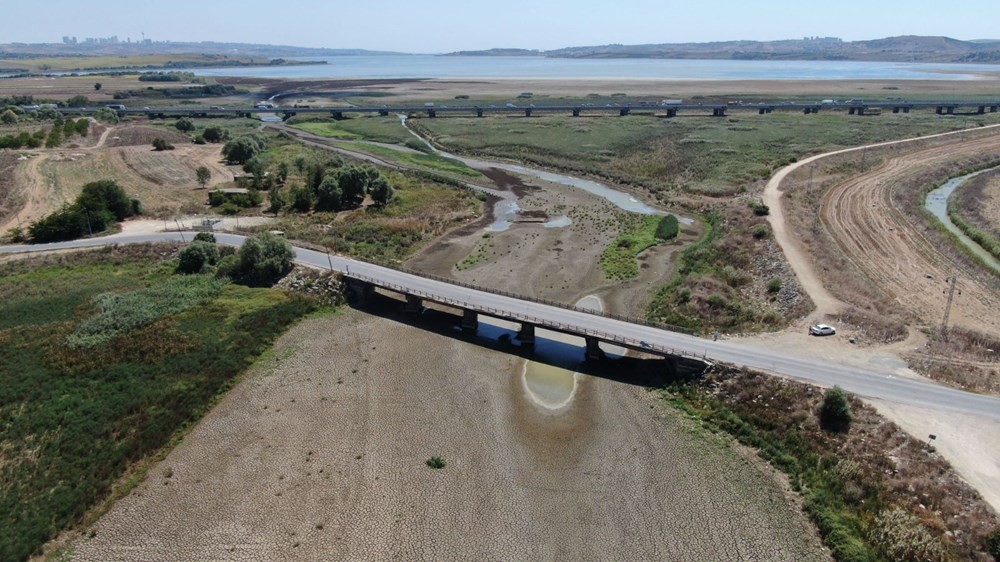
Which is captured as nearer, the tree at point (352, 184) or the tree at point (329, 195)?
the tree at point (329, 195)

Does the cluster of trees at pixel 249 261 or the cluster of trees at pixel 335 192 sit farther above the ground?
the cluster of trees at pixel 335 192

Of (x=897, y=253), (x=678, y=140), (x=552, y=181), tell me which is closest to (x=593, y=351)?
(x=897, y=253)

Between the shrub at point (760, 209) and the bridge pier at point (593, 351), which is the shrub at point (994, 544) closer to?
the bridge pier at point (593, 351)

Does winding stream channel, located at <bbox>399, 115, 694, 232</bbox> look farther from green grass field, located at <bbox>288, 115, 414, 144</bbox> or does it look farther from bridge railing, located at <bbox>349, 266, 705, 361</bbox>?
bridge railing, located at <bbox>349, 266, 705, 361</bbox>

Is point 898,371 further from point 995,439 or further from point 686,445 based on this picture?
point 686,445

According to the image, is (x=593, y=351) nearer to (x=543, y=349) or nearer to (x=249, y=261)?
(x=543, y=349)

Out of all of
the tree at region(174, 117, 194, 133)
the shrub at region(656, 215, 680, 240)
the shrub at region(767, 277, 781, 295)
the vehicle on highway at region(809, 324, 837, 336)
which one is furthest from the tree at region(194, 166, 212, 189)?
the vehicle on highway at region(809, 324, 837, 336)

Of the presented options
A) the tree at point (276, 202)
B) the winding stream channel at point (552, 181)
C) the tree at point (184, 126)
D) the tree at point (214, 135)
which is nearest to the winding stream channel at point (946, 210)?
the winding stream channel at point (552, 181)
